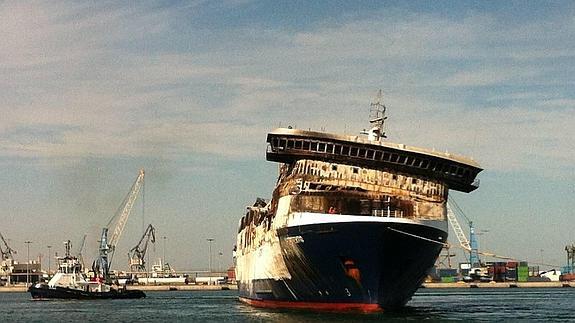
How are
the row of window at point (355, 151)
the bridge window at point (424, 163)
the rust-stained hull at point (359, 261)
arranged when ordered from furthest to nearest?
the bridge window at point (424, 163) < the row of window at point (355, 151) < the rust-stained hull at point (359, 261)

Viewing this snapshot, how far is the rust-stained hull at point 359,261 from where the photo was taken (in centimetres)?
6631

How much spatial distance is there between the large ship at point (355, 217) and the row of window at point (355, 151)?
84 mm

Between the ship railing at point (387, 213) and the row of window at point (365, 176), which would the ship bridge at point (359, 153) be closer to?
the row of window at point (365, 176)

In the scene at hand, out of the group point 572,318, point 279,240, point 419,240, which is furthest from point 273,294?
point 572,318

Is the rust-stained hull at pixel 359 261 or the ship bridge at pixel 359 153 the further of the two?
the ship bridge at pixel 359 153

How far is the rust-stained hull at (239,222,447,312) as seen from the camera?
218 feet

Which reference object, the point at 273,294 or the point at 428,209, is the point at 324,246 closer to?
the point at 428,209

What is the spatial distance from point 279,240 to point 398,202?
1149 centimetres

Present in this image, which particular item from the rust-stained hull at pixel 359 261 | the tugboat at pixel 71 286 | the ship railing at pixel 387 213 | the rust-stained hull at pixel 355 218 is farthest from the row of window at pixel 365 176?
the tugboat at pixel 71 286

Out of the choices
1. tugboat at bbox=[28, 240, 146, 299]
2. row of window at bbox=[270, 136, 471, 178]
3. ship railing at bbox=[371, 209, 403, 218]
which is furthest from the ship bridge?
tugboat at bbox=[28, 240, 146, 299]

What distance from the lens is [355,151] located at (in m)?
73.3

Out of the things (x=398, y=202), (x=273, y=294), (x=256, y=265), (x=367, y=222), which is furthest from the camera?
(x=256, y=265)

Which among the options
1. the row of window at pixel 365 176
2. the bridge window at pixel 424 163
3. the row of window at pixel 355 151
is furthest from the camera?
the bridge window at pixel 424 163

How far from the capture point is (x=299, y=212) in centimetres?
7069
